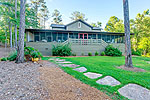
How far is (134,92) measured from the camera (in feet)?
6.48

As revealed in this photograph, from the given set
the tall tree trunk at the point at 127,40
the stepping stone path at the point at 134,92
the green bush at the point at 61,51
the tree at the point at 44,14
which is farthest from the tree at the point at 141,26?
the tree at the point at 44,14

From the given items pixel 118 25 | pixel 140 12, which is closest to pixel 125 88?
pixel 118 25

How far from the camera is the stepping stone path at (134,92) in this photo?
1.79 metres

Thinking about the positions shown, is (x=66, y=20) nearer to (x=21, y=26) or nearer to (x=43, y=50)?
(x=43, y=50)

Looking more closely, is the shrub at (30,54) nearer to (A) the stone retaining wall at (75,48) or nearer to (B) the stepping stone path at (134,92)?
(B) the stepping stone path at (134,92)

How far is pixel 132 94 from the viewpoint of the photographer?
74.5 inches

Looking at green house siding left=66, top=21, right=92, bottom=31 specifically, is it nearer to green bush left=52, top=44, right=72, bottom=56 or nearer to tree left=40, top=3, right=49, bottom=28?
green bush left=52, top=44, right=72, bottom=56

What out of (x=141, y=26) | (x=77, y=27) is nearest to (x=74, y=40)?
(x=77, y=27)

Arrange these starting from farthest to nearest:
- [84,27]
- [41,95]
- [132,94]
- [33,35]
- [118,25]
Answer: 1. [118,25]
2. [84,27]
3. [33,35]
4. [132,94]
5. [41,95]

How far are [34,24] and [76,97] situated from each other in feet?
68.3

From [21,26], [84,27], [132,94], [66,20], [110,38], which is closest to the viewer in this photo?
[132,94]

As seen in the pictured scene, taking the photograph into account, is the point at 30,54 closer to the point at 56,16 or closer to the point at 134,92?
the point at 134,92

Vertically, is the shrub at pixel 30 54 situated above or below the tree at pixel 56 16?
below

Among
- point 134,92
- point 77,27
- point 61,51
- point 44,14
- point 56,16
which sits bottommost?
point 134,92
